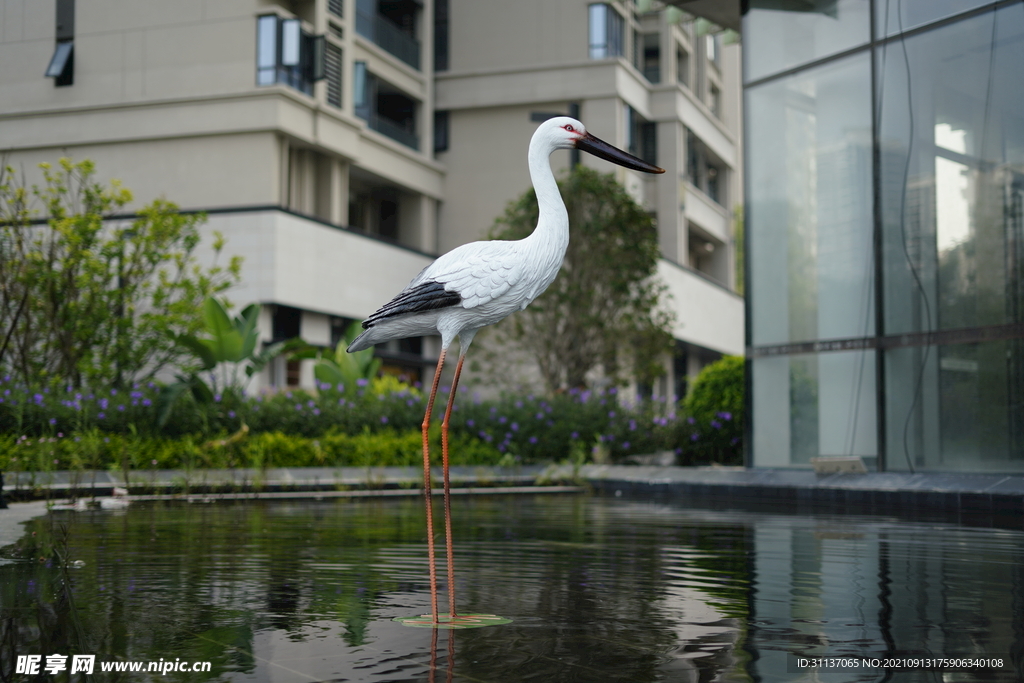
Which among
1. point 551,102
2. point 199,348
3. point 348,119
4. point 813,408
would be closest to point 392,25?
point 551,102

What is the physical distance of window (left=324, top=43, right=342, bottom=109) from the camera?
84.2ft

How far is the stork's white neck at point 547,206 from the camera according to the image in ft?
15.0

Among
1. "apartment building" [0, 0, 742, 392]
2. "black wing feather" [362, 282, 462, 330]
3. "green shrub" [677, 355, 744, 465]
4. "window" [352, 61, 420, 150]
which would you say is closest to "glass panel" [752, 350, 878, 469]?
"green shrub" [677, 355, 744, 465]

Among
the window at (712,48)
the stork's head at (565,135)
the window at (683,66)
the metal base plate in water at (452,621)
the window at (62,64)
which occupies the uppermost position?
the window at (712,48)

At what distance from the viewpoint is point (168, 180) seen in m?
23.4

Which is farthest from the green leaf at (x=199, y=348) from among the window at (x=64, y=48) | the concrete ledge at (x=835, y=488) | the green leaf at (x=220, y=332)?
the concrete ledge at (x=835, y=488)

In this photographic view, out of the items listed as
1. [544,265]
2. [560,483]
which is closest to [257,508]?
[560,483]

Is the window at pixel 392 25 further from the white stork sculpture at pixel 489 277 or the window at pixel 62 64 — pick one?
the white stork sculpture at pixel 489 277

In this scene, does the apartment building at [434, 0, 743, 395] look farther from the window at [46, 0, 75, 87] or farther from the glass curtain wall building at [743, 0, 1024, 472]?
the window at [46, 0, 75, 87]

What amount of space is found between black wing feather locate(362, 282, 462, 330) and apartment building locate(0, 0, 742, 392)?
10217 millimetres

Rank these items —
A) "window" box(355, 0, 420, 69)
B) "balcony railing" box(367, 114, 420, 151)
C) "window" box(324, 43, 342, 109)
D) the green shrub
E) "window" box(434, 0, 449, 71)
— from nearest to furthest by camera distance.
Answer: the green shrub → "window" box(324, 43, 342, 109) → "window" box(355, 0, 420, 69) → "balcony railing" box(367, 114, 420, 151) → "window" box(434, 0, 449, 71)

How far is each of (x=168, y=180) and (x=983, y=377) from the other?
58.5 ft

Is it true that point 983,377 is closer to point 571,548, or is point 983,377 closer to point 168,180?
point 571,548

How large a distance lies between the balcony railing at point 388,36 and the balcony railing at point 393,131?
1.91m
